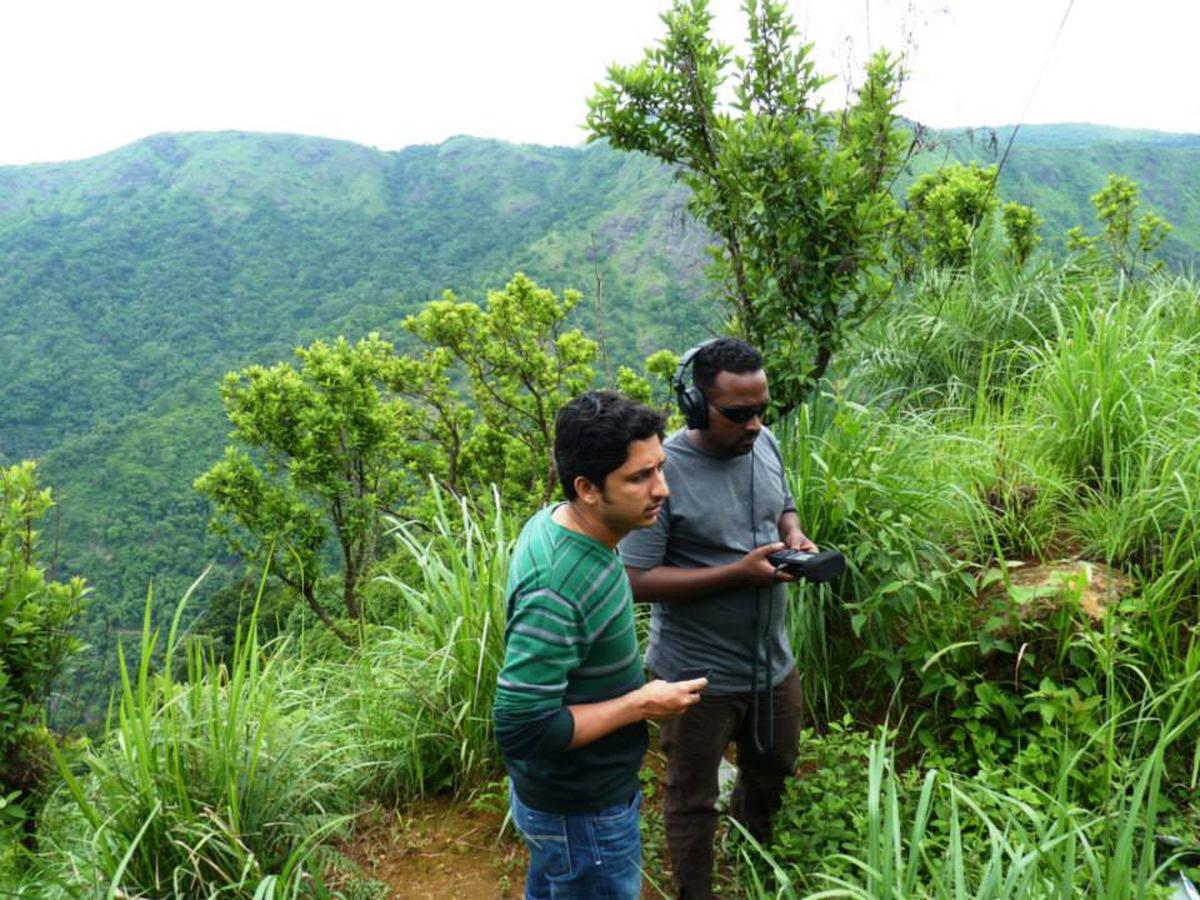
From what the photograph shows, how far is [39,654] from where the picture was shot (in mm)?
3682

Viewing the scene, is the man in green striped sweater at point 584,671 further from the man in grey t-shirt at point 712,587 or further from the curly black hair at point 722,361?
the curly black hair at point 722,361

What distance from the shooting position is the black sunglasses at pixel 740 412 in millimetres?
2334

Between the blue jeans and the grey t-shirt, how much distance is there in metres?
0.63

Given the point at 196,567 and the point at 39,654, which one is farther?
the point at 196,567

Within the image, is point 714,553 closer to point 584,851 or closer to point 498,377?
point 584,851

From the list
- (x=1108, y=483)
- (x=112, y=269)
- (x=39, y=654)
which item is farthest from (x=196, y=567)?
(x=112, y=269)

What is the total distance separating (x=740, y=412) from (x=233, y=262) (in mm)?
115339

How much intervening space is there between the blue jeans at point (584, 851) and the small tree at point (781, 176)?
8.00 feet

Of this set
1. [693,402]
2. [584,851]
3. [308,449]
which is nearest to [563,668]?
[584,851]

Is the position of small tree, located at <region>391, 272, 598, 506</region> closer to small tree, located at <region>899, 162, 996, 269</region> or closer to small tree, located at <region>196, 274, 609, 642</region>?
small tree, located at <region>196, 274, 609, 642</region>

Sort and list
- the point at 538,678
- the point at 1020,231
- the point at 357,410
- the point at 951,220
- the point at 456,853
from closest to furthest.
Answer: the point at 538,678, the point at 456,853, the point at 951,220, the point at 1020,231, the point at 357,410

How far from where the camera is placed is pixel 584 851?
185cm

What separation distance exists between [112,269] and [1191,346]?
11537 cm

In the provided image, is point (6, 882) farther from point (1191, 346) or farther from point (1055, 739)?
point (1191, 346)
